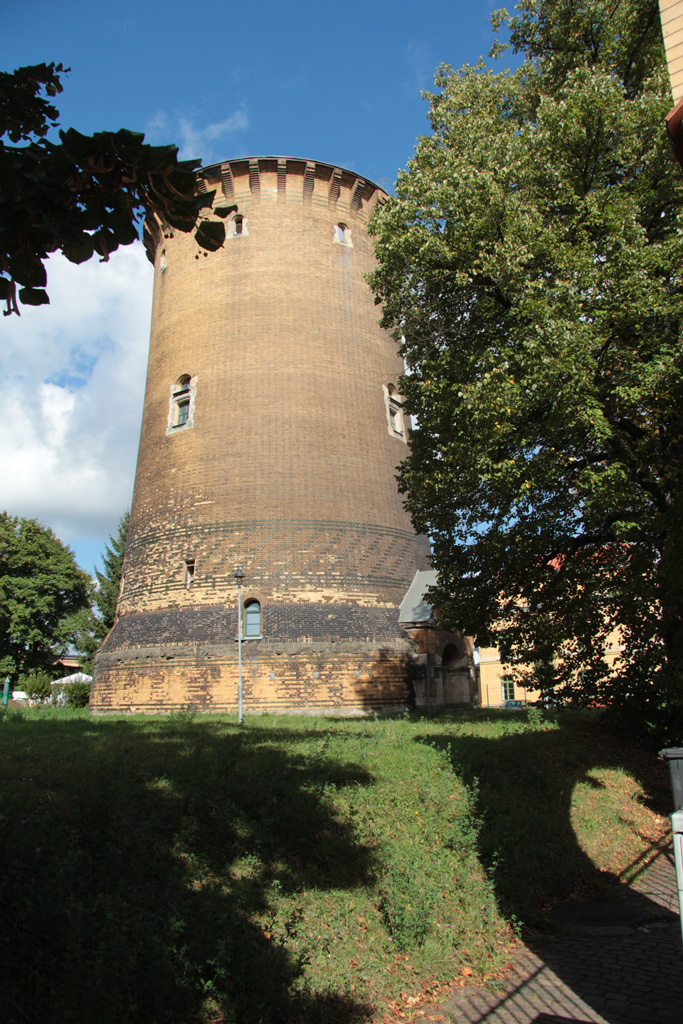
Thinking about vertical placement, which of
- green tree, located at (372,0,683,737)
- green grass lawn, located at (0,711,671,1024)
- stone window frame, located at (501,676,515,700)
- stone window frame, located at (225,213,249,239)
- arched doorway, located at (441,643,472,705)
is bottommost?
green grass lawn, located at (0,711,671,1024)

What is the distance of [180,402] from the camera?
1939 cm

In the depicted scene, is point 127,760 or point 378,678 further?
point 378,678

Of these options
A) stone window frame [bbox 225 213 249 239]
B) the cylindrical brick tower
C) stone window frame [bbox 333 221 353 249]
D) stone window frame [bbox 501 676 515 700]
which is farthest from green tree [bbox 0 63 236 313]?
stone window frame [bbox 501 676 515 700]

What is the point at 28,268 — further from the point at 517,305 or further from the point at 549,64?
the point at 549,64

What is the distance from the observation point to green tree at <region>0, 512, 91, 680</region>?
31078mm

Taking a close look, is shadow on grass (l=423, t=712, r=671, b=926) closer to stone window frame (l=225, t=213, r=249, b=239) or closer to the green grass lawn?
the green grass lawn

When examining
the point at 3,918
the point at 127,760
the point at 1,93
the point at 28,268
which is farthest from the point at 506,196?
the point at 3,918

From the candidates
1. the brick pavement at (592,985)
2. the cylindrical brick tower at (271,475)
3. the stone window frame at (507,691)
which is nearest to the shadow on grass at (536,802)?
the brick pavement at (592,985)

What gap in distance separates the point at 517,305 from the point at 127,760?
787 centimetres

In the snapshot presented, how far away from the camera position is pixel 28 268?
11.3 ft

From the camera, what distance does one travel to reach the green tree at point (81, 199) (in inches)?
128

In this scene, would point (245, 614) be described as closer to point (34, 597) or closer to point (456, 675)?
point (456, 675)

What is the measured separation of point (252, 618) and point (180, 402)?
680 centimetres

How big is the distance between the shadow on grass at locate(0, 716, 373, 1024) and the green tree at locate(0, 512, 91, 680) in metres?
25.2
